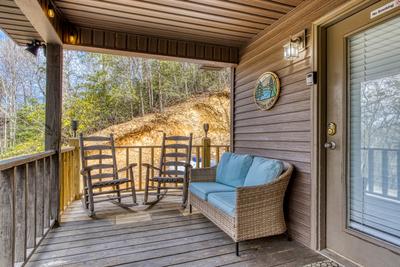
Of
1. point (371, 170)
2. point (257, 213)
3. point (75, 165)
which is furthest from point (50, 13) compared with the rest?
point (371, 170)

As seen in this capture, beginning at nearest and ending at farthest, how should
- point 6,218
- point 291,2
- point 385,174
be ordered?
1. point 6,218
2. point 385,174
3. point 291,2

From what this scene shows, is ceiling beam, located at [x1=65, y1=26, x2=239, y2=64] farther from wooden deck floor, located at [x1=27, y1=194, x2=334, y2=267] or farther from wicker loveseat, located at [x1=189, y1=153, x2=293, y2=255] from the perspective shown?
wooden deck floor, located at [x1=27, y1=194, x2=334, y2=267]

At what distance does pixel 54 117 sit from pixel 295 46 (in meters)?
2.75

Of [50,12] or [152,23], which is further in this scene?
[152,23]

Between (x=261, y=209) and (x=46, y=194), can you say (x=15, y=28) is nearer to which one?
(x=46, y=194)

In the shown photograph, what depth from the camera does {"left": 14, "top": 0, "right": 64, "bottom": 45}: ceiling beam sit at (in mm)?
1965

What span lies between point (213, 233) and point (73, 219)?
177cm

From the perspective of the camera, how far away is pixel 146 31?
3129 millimetres

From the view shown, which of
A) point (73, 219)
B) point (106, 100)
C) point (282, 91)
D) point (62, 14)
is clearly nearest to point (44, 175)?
point (73, 219)

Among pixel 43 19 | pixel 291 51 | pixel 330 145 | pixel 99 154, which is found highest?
pixel 43 19

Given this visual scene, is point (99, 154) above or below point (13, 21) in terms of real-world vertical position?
below

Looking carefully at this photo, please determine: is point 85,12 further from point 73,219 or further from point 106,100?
point 106,100

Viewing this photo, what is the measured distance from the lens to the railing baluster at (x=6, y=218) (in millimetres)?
1488

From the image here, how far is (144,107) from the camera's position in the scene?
30.4 feet
